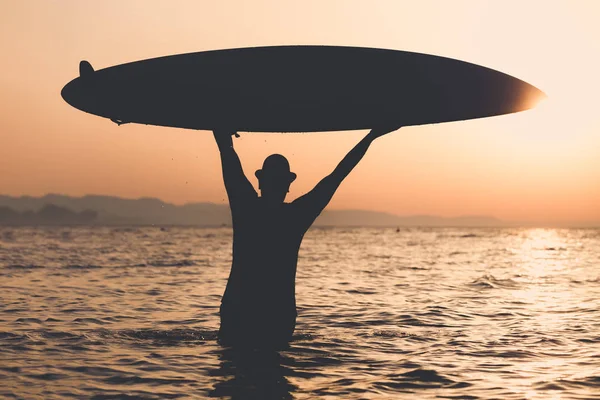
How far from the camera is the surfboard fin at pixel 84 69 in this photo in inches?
271

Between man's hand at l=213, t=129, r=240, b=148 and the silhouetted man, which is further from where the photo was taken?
man's hand at l=213, t=129, r=240, b=148

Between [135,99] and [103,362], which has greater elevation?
[135,99]

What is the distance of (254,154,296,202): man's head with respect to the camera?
6.15 meters

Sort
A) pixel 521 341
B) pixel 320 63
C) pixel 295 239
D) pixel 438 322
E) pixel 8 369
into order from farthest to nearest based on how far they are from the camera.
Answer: pixel 438 322 → pixel 521 341 → pixel 8 369 → pixel 320 63 → pixel 295 239

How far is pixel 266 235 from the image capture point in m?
6.16

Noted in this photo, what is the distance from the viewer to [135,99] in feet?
24.2

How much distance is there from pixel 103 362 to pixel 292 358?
2083 mm

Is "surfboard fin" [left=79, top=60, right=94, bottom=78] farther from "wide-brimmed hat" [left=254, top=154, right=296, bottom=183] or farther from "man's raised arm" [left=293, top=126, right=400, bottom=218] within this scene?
"man's raised arm" [left=293, top=126, right=400, bottom=218]

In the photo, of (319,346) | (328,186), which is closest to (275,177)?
(328,186)

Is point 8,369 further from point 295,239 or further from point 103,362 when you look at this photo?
point 295,239

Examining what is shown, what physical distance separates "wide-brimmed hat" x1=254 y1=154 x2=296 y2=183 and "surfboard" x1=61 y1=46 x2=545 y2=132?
665mm

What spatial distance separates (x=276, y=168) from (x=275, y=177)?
0.27 feet

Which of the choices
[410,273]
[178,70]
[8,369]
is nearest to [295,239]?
[178,70]

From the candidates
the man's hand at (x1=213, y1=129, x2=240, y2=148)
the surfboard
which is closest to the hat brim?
the man's hand at (x1=213, y1=129, x2=240, y2=148)
